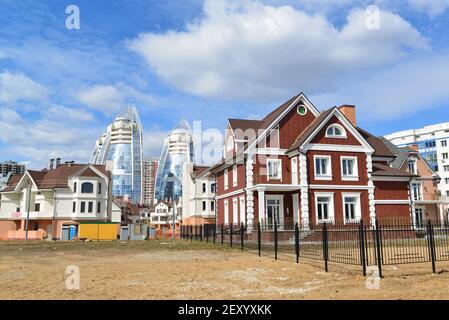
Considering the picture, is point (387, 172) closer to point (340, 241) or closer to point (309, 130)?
point (309, 130)

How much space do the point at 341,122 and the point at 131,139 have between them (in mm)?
159188

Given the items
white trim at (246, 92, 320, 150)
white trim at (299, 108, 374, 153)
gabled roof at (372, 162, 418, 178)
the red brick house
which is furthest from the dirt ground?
gabled roof at (372, 162, 418, 178)

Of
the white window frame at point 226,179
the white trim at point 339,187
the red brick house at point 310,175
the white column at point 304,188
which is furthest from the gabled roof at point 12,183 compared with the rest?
the white trim at point 339,187

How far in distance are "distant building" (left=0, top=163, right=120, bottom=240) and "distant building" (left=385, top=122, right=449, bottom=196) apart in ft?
226

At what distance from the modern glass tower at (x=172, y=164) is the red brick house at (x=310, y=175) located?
13480 cm

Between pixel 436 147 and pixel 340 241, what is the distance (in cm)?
8457

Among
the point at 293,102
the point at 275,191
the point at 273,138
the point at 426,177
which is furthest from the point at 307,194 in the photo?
the point at 426,177

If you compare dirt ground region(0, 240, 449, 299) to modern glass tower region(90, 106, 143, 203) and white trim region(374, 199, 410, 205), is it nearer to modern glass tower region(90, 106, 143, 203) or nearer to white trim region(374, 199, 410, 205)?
white trim region(374, 199, 410, 205)

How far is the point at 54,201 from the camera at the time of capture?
5241 centimetres

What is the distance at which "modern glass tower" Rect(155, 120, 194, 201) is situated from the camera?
16900 centimetres

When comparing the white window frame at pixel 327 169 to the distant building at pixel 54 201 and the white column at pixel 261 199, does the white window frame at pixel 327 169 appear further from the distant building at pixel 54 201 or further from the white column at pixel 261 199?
the distant building at pixel 54 201

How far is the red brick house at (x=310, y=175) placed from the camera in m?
30.1

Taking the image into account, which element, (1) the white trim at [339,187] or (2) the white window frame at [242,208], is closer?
(1) the white trim at [339,187]
